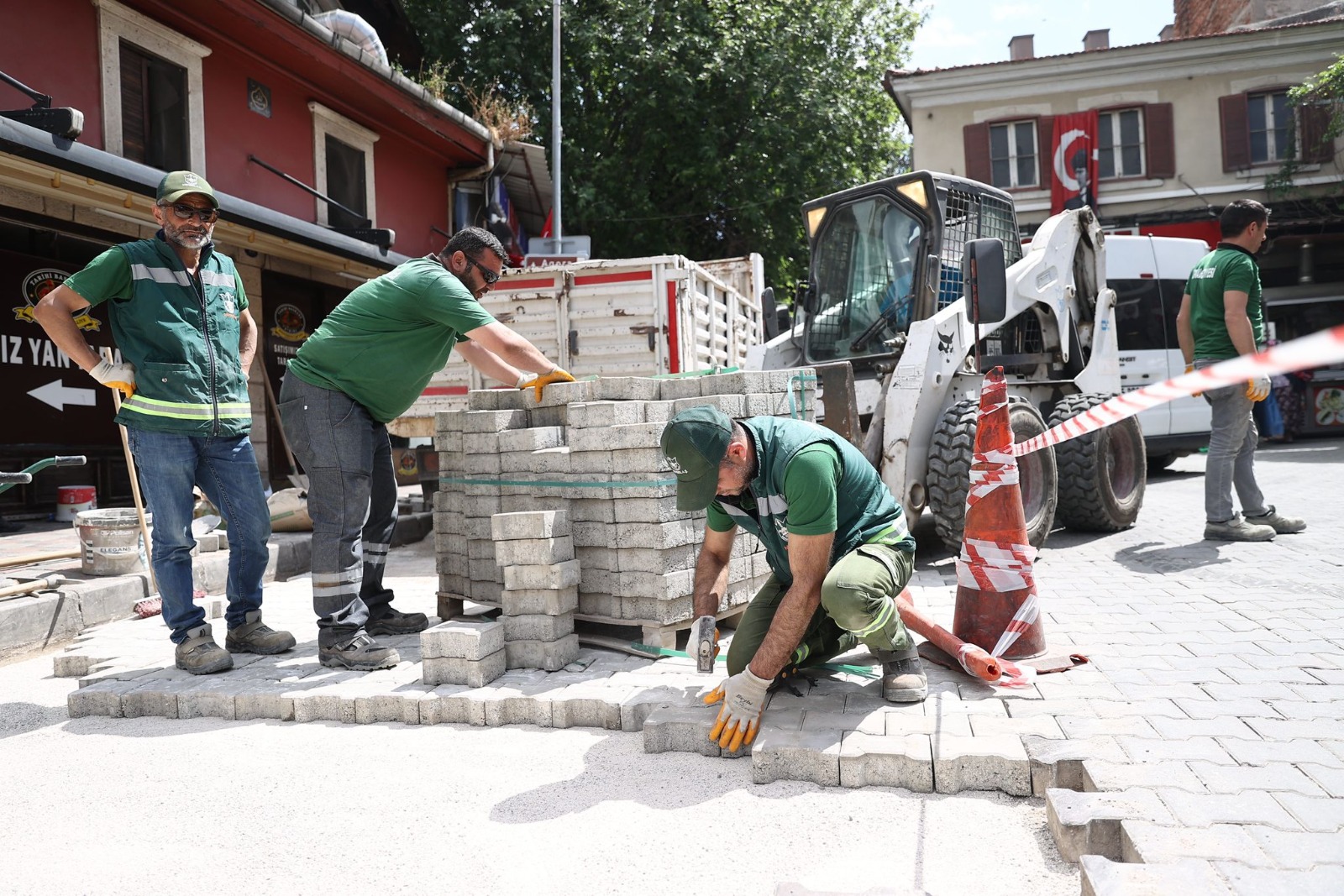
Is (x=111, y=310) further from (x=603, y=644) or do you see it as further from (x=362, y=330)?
(x=603, y=644)

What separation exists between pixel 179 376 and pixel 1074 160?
21720mm

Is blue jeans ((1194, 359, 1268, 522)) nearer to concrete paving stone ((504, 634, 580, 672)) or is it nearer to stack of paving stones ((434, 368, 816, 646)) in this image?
stack of paving stones ((434, 368, 816, 646))

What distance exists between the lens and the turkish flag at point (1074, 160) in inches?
830

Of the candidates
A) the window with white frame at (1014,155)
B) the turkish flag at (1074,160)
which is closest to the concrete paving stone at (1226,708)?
the turkish flag at (1074,160)

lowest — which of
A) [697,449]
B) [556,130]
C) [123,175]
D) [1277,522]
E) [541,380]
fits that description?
[1277,522]

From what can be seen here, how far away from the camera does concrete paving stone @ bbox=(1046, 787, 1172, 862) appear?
238 cm

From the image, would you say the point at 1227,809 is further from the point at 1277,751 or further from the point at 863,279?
the point at 863,279

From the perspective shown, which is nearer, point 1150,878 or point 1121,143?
point 1150,878

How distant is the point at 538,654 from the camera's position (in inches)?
164

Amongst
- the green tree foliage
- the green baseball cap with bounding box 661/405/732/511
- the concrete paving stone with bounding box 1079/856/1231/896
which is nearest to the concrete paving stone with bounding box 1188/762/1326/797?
the concrete paving stone with bounding box 1079/856/1231/896

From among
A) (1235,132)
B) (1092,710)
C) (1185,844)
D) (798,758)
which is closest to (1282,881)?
(1185,844)

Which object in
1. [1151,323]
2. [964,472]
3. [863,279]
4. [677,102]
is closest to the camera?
[964,472]


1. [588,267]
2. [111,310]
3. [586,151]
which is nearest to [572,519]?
[111,310]

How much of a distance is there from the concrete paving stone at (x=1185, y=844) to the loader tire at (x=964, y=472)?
3355mm
